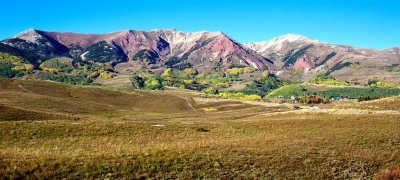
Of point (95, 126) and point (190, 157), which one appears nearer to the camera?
point (190, 157)

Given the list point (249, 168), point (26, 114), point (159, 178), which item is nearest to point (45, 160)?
point (159, 178)

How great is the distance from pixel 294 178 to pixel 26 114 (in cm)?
7857

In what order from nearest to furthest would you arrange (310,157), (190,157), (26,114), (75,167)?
(75,167)
(190,157)
(310,157)
(26,114)

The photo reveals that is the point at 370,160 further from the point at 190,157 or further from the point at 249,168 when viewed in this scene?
the point at 190,157

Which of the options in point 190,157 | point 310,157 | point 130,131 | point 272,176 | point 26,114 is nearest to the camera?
point 272,176

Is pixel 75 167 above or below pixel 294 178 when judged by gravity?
above

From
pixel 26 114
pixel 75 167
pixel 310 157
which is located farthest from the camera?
pixel 26 114

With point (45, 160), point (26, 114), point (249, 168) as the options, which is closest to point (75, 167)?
point (45, 160)

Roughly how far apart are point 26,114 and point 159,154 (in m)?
67.8

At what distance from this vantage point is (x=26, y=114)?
9075 centimetres

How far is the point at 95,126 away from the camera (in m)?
58.0

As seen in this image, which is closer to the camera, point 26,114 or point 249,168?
point 249,168

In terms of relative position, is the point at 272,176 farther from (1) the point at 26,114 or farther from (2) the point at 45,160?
(1) the point at 26,114

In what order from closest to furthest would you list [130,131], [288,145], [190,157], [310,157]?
[190,157] < [310,157] < [288,145] < [130,131]
